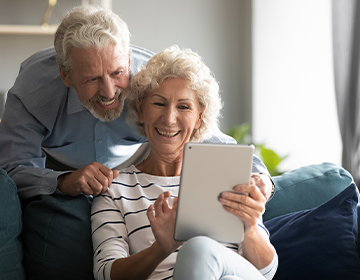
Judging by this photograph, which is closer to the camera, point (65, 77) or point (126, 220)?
point (126, 220)

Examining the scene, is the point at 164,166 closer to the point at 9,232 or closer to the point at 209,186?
the point at 209,186

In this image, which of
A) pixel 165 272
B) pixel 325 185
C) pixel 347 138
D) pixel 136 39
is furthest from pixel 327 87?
pixel 165 272

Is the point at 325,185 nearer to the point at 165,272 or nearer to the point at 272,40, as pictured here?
the point at 165,272

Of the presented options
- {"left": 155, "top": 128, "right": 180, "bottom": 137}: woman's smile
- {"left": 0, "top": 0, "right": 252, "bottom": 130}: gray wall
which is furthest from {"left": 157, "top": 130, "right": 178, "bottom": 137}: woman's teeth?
{"left": 0, "top": 0, "right": 252, "bottom": 130}: gray wall

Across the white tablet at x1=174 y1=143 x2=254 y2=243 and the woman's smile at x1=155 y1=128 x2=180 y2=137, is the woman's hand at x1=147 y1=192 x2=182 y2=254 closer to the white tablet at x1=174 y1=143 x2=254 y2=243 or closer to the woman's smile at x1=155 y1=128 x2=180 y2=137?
the white tablet at x1=174 y1=143 x2=254 y2=243

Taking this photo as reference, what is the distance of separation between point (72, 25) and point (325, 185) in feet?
4.40

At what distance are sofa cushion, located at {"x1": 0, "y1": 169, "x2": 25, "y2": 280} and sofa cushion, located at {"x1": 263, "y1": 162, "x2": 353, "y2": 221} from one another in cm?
104

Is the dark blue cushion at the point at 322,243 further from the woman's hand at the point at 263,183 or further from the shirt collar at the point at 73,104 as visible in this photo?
the shirt collar at the point at 73,104

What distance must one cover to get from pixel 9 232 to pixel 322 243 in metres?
1.15

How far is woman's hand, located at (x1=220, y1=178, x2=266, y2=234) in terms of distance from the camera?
1.07m

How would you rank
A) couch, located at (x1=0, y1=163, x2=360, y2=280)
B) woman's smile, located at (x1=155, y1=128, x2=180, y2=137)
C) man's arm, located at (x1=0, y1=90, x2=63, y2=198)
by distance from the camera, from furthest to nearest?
→ man's arm, located at (x1=0, y1=90, x2=63, y2=198) → woman's smile, located at (x1=155, y1=128, x2=180, y2=137) → couch, located at (x1=0, y1=163, x2=360, y2=280)

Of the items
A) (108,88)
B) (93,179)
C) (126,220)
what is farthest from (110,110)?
(126,220)

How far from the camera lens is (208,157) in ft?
3.42

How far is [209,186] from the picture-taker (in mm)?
1070
